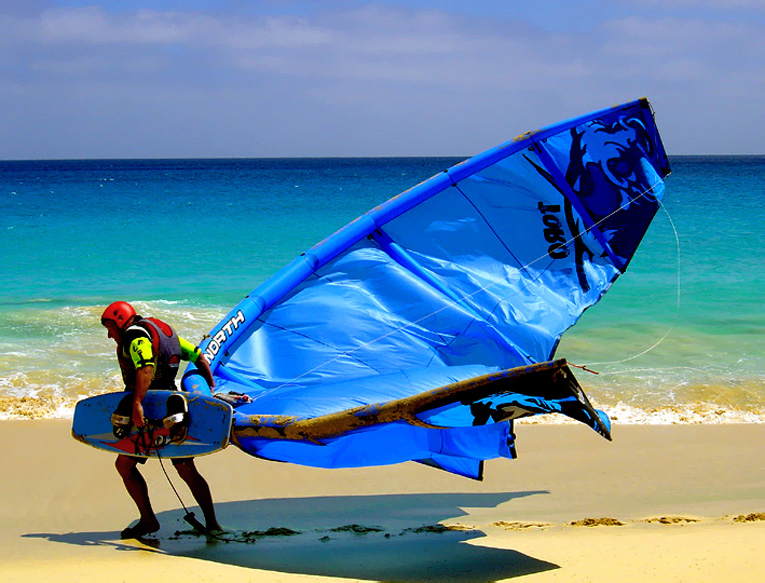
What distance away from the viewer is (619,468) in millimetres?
5520

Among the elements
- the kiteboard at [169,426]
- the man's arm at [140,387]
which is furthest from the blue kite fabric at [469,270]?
the man's arm at [140,387]

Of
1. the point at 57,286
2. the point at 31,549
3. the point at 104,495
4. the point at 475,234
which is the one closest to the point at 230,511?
the point at 104,495

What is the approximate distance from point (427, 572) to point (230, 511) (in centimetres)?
156

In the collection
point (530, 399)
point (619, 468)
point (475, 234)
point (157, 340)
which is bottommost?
point (619, 468)

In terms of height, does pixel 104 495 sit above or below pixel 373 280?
below

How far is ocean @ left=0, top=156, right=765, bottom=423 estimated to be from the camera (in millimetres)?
7656

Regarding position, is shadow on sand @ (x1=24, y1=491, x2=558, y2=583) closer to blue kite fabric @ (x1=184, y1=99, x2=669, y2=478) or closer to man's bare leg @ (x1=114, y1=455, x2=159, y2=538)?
man's bare leg @ (x1=114, y1=455, x2=159, y2=538)

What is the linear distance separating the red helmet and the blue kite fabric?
0.92 meters

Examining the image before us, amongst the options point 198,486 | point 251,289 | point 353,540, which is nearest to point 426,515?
point 353,540

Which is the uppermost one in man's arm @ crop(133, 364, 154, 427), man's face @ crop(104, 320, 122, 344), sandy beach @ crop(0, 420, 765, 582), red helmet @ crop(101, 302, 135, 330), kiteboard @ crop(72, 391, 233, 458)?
red helmet @ crop(101, 302, 135, 330)

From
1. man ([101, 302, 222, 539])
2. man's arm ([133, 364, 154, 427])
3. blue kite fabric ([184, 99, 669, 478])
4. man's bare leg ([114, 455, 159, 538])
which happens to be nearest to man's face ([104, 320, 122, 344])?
man ([101, 302, 222, 539])

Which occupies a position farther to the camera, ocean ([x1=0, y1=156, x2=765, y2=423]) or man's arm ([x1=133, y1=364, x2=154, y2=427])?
ocean ([x1=0, y1=156, x2=765, y2=423])

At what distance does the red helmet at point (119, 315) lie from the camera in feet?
12.7

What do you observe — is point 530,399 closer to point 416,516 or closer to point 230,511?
point 416,516
